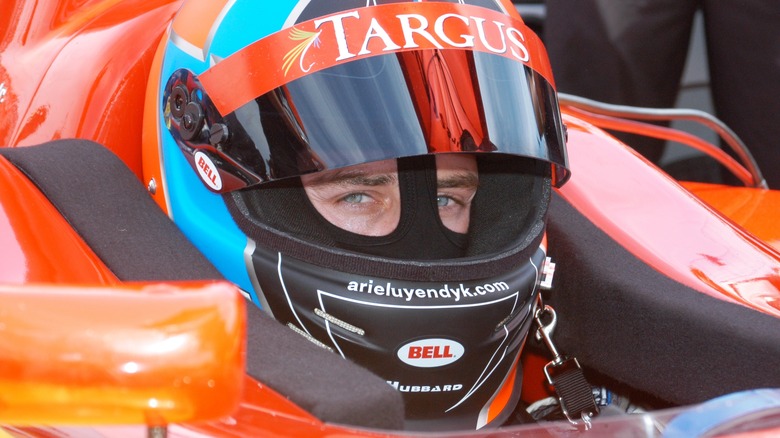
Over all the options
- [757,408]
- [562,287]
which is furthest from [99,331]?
[562,287]

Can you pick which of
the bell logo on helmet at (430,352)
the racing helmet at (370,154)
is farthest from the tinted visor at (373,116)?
the bell logo on helmet at (430,352)

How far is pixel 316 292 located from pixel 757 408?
1.91ft

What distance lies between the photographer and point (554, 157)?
4.61 ft

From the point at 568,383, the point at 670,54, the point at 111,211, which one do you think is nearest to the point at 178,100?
the point at 111,211

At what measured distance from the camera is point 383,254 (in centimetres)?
142

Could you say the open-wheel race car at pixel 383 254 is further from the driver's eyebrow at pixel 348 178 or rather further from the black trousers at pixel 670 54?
the black trousers at pixel 670 54

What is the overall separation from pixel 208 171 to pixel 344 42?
252mm

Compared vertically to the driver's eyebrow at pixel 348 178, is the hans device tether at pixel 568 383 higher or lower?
lower

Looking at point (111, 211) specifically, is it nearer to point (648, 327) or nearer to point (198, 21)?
point (198, 21)

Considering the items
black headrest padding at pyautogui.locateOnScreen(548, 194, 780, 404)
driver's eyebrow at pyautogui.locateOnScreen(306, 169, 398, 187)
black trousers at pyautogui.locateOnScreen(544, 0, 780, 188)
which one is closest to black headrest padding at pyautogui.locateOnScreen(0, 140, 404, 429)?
driver's eyebrow at pyautogui.locateOnScreen(306, 169, 398, 187)

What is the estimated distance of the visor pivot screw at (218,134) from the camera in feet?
4.41

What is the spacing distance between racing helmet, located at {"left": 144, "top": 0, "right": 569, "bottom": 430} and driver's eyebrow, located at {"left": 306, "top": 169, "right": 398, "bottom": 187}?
0.03 m

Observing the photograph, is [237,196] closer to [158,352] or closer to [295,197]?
[295,197]

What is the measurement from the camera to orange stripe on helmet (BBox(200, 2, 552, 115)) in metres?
1.29
